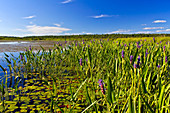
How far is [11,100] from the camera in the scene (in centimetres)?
214

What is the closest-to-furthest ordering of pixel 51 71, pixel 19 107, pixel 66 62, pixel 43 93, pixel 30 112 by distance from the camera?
pixel 30 112
pixel 19 107
pixel 43 93
pixel 51 71
pixel 66 62

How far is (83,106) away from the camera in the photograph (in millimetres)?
1962

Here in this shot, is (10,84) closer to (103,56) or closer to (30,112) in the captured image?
(30,112)

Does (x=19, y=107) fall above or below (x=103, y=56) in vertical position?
below

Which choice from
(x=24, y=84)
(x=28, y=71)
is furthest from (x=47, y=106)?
(x=28, y=71)

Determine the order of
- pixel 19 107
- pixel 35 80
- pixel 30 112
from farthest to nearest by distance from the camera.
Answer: pixel 35 80
pixel 19 107
pixel 30 112

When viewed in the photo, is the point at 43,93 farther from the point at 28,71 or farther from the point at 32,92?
the point at 28,71

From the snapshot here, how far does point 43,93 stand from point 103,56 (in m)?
1.88

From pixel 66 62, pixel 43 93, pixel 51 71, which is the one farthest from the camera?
pixel 66 62

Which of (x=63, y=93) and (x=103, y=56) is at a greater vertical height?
(x=103, y=56)

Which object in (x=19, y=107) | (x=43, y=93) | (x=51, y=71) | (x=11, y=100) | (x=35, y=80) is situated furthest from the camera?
(x=51, y=71)

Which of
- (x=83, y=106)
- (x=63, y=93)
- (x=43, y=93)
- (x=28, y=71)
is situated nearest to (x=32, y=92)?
(x=43, y=93)

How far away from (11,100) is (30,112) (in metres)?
0.54

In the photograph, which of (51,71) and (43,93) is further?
(51,71)
